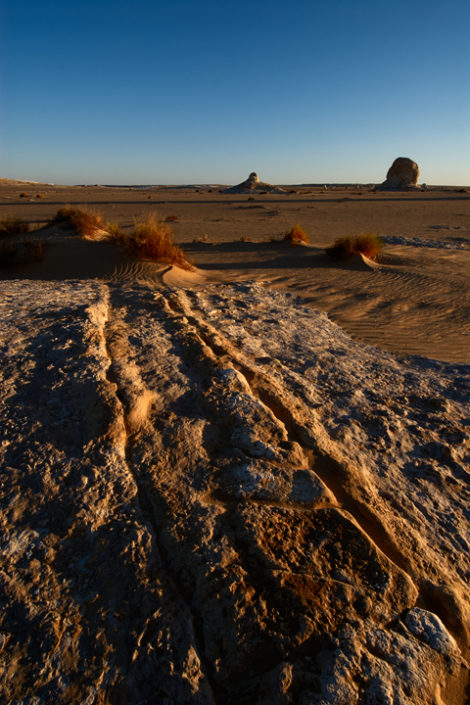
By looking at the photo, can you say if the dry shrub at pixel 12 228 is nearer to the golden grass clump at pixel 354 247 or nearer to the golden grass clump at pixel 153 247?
the golden grass clump at pixel 153 247

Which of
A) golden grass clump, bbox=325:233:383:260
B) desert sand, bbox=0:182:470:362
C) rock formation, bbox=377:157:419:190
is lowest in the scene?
desert sand, bbox=0:182:470:362

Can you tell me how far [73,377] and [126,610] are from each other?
5.77ft

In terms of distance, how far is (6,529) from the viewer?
1.81 m

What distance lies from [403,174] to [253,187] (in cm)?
1665

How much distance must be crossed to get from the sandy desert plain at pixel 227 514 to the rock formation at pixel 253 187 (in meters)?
41.6

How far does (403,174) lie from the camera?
1841 inches

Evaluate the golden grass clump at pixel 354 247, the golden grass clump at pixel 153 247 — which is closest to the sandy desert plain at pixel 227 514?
the golden grass clump at pixel 153 247

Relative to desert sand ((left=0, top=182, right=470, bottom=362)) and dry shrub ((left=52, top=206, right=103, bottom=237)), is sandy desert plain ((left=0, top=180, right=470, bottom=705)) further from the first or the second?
dry shrub ((left=52, top=206, right=103, bottom=237))

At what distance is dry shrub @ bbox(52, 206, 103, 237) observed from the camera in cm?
916

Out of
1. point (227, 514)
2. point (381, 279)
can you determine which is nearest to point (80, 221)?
point (381, 279)

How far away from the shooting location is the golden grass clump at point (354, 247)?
835 cm

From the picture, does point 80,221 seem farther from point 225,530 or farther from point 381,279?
point 225,530

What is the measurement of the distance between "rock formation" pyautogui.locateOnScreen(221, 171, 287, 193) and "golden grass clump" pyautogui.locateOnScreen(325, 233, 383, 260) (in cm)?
3576

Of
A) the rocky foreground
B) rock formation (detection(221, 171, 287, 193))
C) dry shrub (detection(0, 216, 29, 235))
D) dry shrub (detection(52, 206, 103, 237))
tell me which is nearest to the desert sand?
the rocky foreground
